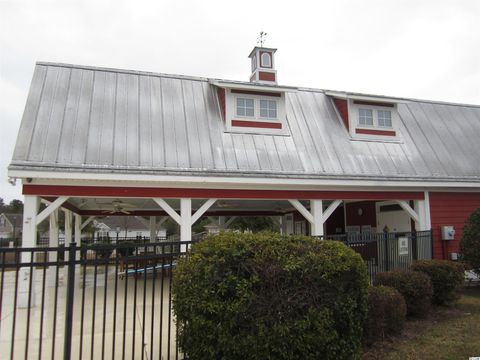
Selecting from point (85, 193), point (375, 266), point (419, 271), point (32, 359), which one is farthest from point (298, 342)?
point (85, 193)

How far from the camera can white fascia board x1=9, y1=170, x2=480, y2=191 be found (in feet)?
30.3

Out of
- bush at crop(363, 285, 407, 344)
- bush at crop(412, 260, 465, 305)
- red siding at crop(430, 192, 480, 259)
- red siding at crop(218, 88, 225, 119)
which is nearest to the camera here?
bush at crop(363, 285, 407, 344)

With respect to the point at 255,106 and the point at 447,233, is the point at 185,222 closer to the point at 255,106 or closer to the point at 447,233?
the point at 255,106

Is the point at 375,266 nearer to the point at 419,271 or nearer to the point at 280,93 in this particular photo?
the point at 419,271

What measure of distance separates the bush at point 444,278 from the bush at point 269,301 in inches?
162

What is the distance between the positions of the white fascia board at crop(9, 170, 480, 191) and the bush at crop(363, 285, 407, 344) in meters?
4.81

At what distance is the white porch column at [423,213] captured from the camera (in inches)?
497

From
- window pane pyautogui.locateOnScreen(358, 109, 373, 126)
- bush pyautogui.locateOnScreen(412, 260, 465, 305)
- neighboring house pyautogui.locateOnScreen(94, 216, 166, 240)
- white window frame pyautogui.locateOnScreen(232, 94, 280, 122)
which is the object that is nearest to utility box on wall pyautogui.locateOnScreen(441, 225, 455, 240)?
window pane pyautogui.locateOnScreen(358, 109, 373, 126)

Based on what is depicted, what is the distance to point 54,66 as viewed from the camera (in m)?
12.4

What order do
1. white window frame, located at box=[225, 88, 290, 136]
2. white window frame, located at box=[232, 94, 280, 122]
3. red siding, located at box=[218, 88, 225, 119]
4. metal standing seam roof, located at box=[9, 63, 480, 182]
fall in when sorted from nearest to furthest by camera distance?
metal standing seam roof, located at box=[9, 63, 480, 182] < white window frame, located at box=[225, 88, 290, 136] < white window frame, located at box=[232, 94, 280, 122] < red siding, located at box=[218, 88, 225, 119]

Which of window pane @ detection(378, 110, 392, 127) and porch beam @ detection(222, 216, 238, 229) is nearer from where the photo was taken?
window pane @ detection(378, 110, 392, 127)

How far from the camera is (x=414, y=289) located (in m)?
7.18

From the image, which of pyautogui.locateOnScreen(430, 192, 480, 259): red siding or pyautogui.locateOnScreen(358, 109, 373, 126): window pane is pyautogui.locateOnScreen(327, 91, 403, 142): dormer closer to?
pyautogui.locateOnScreen(358, 109, 373, 126): window pane

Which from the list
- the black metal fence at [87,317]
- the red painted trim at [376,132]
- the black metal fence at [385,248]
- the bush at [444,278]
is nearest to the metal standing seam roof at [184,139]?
the red painted trim at [376,132]
